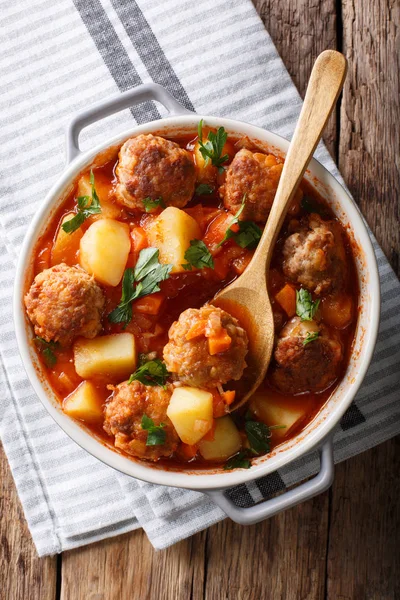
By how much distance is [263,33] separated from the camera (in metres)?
4.40

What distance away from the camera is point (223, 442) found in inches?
143

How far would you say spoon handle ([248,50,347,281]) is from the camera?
3467 mm

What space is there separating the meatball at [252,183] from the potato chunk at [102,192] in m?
0.58

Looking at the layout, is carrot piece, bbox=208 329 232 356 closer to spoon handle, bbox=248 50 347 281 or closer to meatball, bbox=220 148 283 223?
spoon handle, bbox=248 50 347 281

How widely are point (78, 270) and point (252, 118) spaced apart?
5.01ft

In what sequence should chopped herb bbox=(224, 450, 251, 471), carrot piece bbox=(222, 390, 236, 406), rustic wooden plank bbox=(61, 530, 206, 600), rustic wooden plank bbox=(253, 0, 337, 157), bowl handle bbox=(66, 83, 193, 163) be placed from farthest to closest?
rustic wooden plank bbox=(253, 0, 337, 157) < rustic wooden plank bbox=(61, 530, 206, 600) < bowl handle bbox=(66, 83, 193, 163) < chopped herb bbox=(224, 450, 251, 471) < carrot piece bbox=(222, 390, 236, 406)

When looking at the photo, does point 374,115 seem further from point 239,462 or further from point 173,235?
point 239,462

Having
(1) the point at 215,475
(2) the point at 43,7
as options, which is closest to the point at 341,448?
(1) the point at 215,475

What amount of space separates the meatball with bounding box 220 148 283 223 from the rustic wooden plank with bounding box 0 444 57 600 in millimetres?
2253

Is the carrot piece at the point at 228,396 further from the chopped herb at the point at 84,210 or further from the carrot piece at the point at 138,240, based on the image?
the chopped herb at the point at 84,210

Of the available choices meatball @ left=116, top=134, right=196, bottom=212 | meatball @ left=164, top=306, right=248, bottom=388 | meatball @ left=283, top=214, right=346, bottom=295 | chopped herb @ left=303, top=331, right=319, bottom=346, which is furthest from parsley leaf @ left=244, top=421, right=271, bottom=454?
meatball @ left=116, top=134, right=196, bottom=212

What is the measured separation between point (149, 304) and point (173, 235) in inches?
14.3

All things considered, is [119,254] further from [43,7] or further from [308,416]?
[43,7]

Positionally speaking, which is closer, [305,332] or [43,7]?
[305,332]
